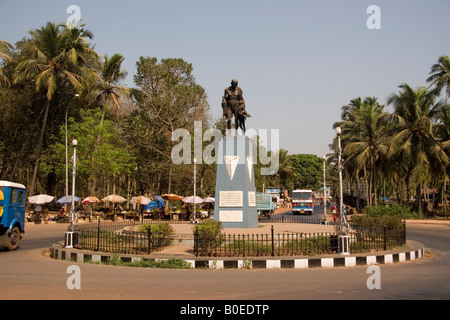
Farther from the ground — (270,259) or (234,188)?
(234,188)

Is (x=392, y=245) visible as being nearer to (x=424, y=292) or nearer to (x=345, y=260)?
(x=345, y=260)

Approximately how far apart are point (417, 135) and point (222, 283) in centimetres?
3682

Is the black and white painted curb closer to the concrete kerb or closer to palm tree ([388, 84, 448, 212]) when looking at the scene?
the concrete kerb

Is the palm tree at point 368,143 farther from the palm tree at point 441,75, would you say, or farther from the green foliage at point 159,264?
the green foliage at point 159,264

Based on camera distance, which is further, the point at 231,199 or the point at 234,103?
Answer: the point at 234,103

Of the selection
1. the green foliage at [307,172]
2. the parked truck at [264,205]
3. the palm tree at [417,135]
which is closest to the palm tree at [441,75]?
A: the palm tree at [417,135]

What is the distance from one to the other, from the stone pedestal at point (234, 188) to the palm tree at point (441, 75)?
31.9 metres

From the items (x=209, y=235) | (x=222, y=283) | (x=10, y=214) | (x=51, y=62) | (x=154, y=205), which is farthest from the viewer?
(x=154, y=205)

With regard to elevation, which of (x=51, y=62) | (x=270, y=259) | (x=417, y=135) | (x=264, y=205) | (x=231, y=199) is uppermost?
(x=51, y=62)

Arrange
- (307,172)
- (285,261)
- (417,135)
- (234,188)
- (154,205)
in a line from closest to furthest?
1. (285,261)
2. (234,188)
3. (417,135)
4. (154,205)
5. (307,172)

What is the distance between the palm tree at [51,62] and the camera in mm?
38312

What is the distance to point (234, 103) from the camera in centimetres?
2034

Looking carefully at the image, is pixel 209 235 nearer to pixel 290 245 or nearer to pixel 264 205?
pixel 290 245

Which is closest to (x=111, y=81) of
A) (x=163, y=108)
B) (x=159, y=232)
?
(x=163, y=108)
